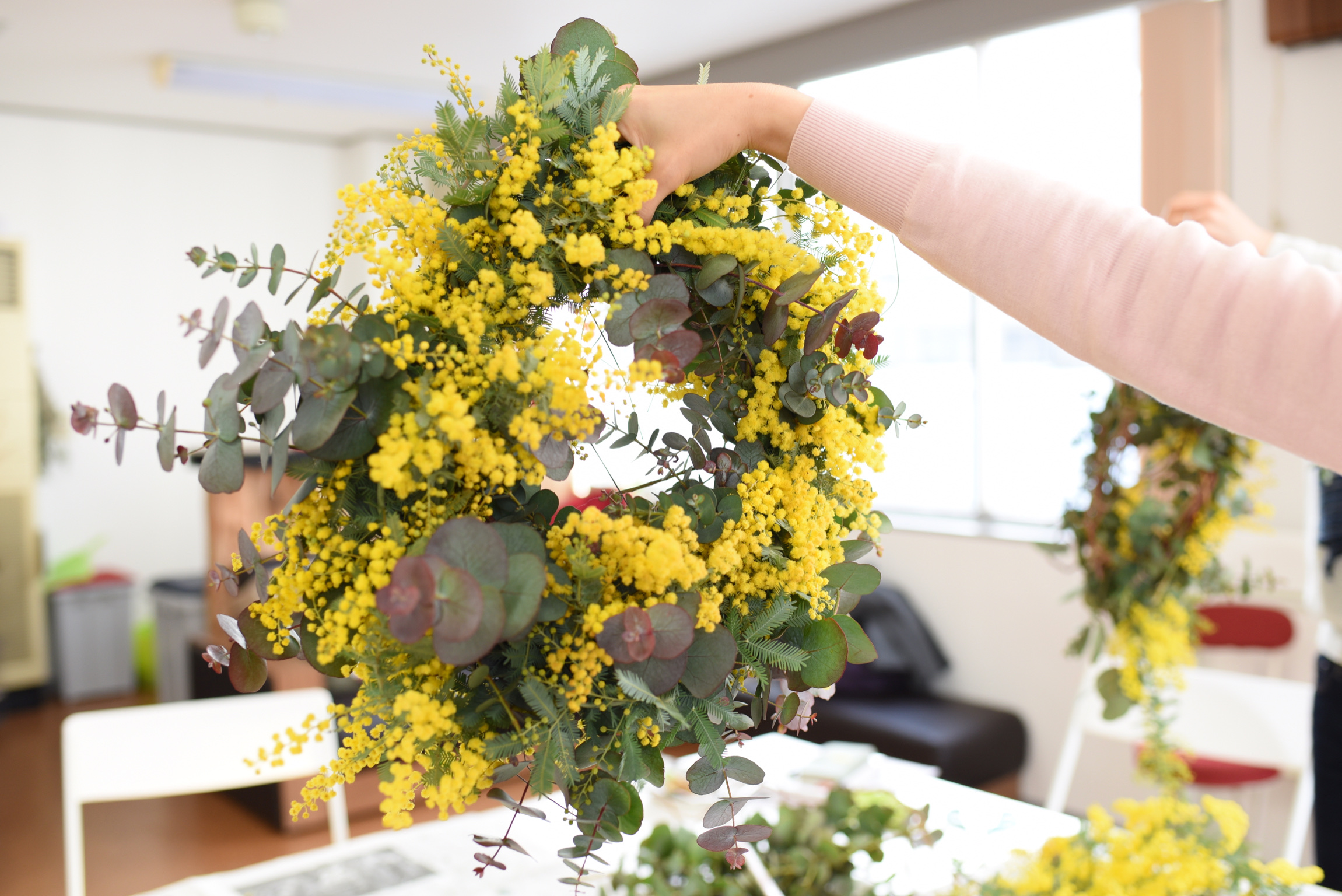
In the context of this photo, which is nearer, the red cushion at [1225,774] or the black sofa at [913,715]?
the red cushion at [1225,774]

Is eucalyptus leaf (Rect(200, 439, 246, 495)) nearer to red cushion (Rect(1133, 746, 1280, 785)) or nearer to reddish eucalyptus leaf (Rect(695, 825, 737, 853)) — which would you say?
reddish eucalyptus leaf (Rect(695, 825, 737, 853))

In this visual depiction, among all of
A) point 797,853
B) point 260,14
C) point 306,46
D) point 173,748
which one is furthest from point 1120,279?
point 306,46

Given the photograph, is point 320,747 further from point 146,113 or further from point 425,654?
point 146,113

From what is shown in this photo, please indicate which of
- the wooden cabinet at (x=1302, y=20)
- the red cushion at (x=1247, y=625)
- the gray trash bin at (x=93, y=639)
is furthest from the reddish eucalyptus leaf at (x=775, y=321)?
the gray trash bin at (x=93, y=639)

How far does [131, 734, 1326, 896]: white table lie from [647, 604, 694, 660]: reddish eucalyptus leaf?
993 mm

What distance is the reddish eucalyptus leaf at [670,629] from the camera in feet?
1.83

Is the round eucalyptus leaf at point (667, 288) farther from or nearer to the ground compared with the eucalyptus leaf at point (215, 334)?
farther from the ground

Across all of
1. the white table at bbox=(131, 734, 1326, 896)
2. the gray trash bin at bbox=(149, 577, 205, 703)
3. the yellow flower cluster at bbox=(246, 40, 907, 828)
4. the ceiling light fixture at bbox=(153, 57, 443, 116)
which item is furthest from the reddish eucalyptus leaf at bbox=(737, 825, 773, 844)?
the gray trash bin at bbox=(149, 577, 205, 703)

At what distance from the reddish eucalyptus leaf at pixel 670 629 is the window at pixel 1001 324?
11.0 feet

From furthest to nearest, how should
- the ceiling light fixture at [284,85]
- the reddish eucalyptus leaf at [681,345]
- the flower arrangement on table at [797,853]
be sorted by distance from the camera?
the ceiling light fixture at [284,85]
the flower arrangement on table at [797,853]
the reddish eucalyptus leaf at [681,345]

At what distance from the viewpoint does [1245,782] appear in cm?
306

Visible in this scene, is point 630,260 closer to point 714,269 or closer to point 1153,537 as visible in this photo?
point 714,269

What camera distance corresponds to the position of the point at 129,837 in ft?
12.7

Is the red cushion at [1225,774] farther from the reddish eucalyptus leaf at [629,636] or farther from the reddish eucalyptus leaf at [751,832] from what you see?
the reddish eucalyptus leaf at [629,636]
